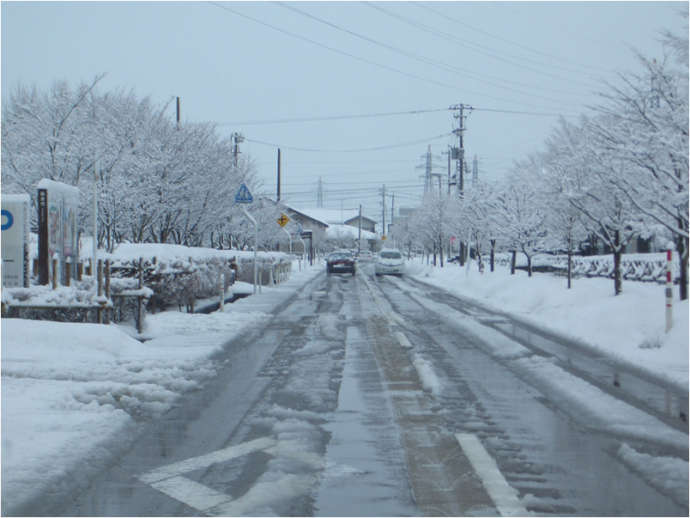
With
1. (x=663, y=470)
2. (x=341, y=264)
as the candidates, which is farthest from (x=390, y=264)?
(x=663, y=470)

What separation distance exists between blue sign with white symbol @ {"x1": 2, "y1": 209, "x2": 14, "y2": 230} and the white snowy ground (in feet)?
10.6

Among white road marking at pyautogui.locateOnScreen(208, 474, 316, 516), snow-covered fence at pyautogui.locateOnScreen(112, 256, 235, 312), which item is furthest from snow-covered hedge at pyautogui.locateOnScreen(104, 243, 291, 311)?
white road marking at pyautogui.locateOnScreen(208, 474, 316, 516)

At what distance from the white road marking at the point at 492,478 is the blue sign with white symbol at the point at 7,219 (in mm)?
10424

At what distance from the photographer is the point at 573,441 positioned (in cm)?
626

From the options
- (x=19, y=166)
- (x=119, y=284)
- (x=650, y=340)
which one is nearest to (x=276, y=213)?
(x=19, y=166)

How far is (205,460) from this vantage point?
569 cm

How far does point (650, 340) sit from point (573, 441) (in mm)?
6485

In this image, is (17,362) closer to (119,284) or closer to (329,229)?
(119,284)

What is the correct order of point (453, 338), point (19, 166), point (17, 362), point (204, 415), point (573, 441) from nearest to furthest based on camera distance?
point (573, 441), point (204, 415), point (17, 362), point (453, 338), point (19, 166)

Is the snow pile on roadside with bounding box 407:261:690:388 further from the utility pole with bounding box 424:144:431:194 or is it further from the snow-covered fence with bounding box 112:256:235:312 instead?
the utility pole with bounding box 424:144:431:194

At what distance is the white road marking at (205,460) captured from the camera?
5340mm

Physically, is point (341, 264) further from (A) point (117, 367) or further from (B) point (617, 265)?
(A) point (117, 367)

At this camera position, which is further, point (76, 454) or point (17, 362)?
point (17, 362)

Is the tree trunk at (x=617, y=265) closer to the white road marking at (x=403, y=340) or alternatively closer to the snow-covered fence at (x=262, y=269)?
the white road marking at (x=403, y=340)
